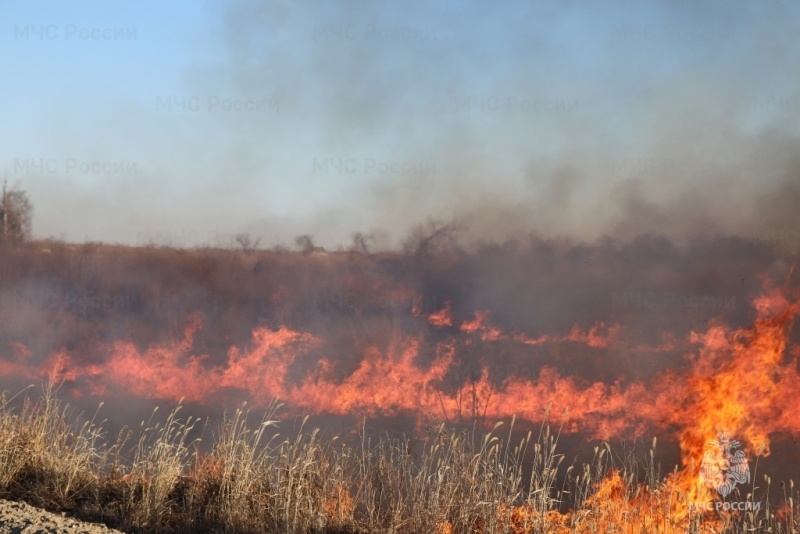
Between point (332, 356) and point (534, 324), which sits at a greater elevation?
point (534, 324)

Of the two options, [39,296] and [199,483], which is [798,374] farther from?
[39,296]

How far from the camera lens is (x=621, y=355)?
1772 cm

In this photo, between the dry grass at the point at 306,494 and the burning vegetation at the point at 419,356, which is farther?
the burning vegetation at the point at 419,356

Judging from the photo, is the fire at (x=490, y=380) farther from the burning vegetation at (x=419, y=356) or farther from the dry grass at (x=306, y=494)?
the dry grass at (x=306, y=494)

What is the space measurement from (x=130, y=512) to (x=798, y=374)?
15.4m

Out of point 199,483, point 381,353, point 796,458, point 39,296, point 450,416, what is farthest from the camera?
point 39,296

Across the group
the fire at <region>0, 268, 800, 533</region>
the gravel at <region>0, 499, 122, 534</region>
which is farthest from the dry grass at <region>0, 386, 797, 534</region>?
the fire at <region>0, 268, 800, 533</region>

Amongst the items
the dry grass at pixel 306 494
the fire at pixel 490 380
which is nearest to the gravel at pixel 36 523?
the dry grass at pixel 306 494

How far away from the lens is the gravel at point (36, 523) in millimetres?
5625

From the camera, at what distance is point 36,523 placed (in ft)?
19.0

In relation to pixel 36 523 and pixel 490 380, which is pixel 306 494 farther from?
pixel 490 380

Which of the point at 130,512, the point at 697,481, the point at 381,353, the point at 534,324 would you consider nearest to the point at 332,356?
the point at 381,353

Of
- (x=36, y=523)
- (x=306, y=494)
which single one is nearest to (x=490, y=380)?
(x=306, y=494)

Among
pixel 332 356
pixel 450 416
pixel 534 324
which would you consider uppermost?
pixel 534 324
